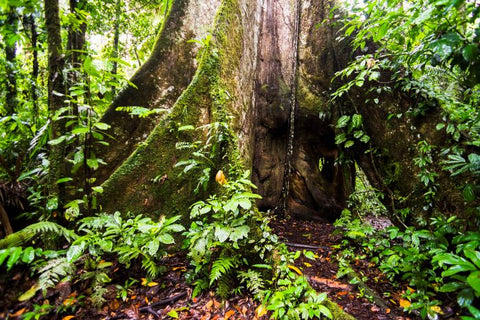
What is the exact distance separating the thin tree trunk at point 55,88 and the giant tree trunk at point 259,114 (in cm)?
44

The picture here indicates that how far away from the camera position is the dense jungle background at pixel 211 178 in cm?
180

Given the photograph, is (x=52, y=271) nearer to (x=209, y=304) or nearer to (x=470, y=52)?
(x=209, y=304)

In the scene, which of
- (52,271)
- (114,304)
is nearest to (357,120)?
(114,304)

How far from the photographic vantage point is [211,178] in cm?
257

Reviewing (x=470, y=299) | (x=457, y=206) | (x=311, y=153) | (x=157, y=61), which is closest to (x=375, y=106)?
(x=457, y=206)

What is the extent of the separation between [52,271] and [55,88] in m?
1.63

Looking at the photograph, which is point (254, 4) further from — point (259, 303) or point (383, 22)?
point (259, 303)

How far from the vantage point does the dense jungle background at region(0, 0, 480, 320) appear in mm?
1801

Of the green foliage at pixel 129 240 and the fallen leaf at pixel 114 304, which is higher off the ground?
the green foliage at pixel 129 240

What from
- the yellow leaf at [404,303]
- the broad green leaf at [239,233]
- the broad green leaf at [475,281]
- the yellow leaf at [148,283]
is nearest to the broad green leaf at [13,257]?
the yellow leaf at [148,283]

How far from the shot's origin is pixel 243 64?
3.96 metres

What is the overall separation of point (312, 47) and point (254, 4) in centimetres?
181

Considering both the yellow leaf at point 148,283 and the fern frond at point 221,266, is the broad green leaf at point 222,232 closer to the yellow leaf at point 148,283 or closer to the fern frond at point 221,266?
the fern frond at point 221,266

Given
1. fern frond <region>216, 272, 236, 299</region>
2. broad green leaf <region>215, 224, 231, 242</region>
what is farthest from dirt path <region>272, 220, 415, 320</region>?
broad green leaf <region>215, 224, 231, 242</region>
